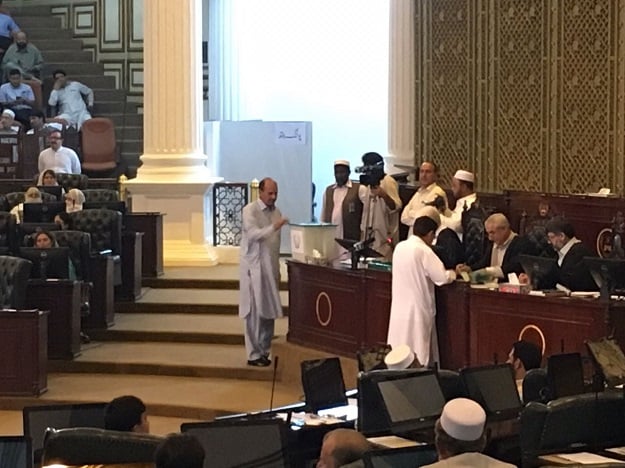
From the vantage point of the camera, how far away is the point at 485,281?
949cm

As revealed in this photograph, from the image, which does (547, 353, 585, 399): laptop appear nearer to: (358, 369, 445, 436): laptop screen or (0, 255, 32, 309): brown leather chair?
(358, 369, 445, 436): laptop screen

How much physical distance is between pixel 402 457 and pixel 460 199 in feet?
19.9

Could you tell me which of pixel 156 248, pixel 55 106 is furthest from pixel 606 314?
pixel 55 106

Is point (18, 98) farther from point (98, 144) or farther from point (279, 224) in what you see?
point (279, 224)

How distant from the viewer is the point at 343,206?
490 inches

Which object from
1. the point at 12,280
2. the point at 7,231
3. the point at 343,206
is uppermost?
the point at 343,206

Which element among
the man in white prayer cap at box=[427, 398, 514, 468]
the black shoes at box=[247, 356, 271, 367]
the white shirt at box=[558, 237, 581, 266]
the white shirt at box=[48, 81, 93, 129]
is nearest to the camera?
the man in white prayer cap at box=[427, 398, 514, 468]

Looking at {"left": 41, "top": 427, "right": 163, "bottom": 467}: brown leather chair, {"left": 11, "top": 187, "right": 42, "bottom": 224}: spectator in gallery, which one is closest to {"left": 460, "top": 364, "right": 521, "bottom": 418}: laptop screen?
{"left": 41, "top": 427, "right": 163, "bottom": 467}: brown leather chair

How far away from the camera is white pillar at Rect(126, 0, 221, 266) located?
1558 centimetres

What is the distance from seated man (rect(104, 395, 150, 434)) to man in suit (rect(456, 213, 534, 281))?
159 inches

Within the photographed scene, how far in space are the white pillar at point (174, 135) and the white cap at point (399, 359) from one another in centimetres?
800

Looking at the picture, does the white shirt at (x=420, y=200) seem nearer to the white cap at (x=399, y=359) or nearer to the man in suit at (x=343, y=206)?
the man in suit at (x=343, y=206)

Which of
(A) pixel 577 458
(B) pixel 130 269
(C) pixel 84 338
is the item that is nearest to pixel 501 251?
(A) pixel 577 458

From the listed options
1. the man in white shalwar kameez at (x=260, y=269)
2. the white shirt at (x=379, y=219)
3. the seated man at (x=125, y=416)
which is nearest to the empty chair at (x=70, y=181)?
the white shirt at (x=379, y=219)
